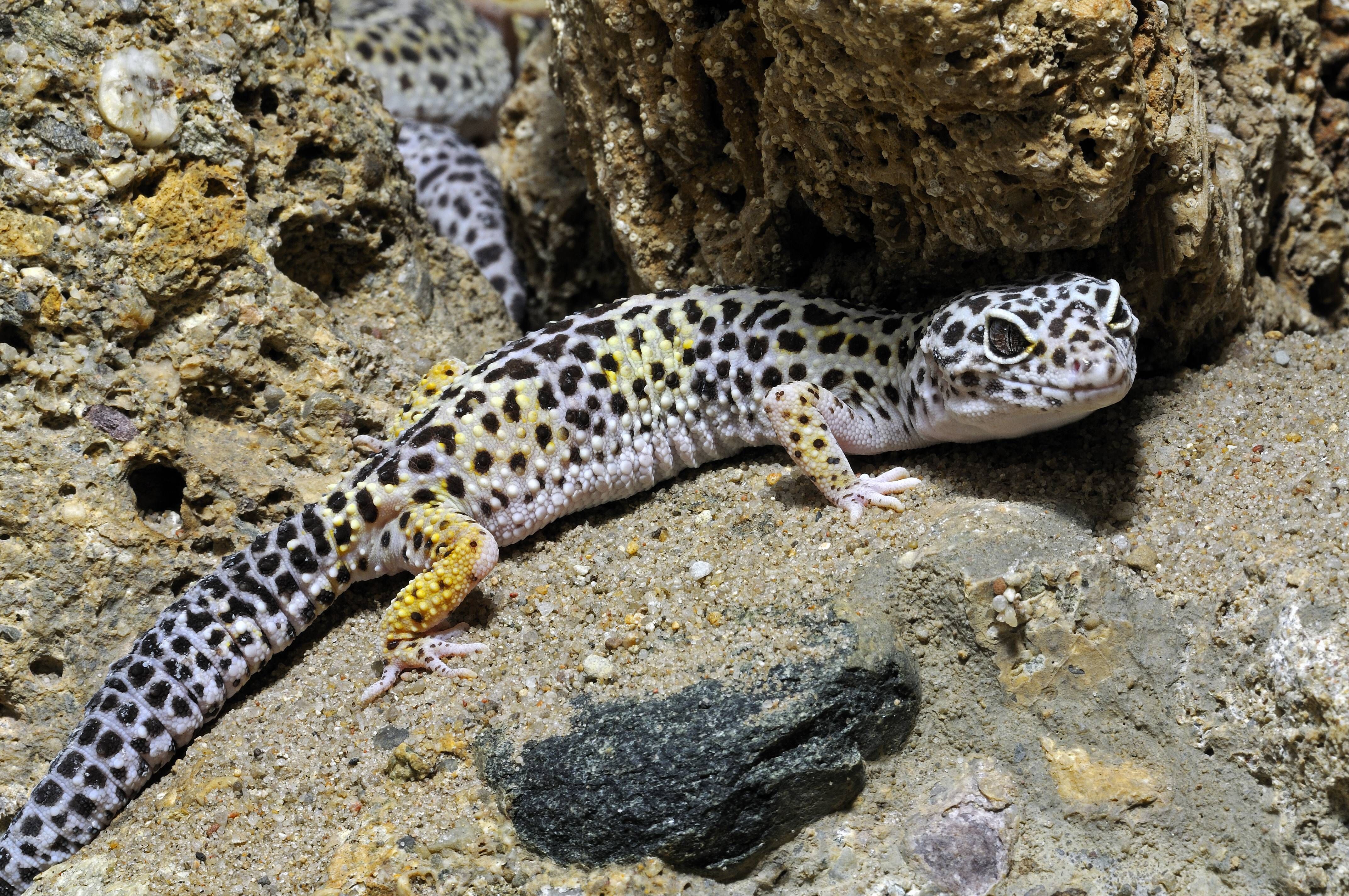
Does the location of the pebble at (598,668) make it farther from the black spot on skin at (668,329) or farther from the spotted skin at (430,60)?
the spotted skin at (430,60)

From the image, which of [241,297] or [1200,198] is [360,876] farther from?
[1200,198]

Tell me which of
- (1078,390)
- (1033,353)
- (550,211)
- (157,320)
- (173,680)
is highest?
(157,320)

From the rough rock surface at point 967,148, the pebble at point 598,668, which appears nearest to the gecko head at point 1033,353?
the rough rock surface at point 967,148

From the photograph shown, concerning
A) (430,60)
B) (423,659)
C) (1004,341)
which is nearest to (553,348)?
(423,659)

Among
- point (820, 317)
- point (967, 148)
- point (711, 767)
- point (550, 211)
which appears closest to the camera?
point (711, 767)

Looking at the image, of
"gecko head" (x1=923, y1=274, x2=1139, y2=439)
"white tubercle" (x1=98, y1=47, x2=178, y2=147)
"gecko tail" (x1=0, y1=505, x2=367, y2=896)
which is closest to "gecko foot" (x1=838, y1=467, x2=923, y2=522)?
"gecko head" (x1=923, y1=274, x2=1139, y2=439)

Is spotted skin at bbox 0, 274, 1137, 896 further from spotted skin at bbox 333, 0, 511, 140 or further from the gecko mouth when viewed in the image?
spotted skin at bbox 333, 0, 511, 140

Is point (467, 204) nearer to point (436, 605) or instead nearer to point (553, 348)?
point (553, 348)
